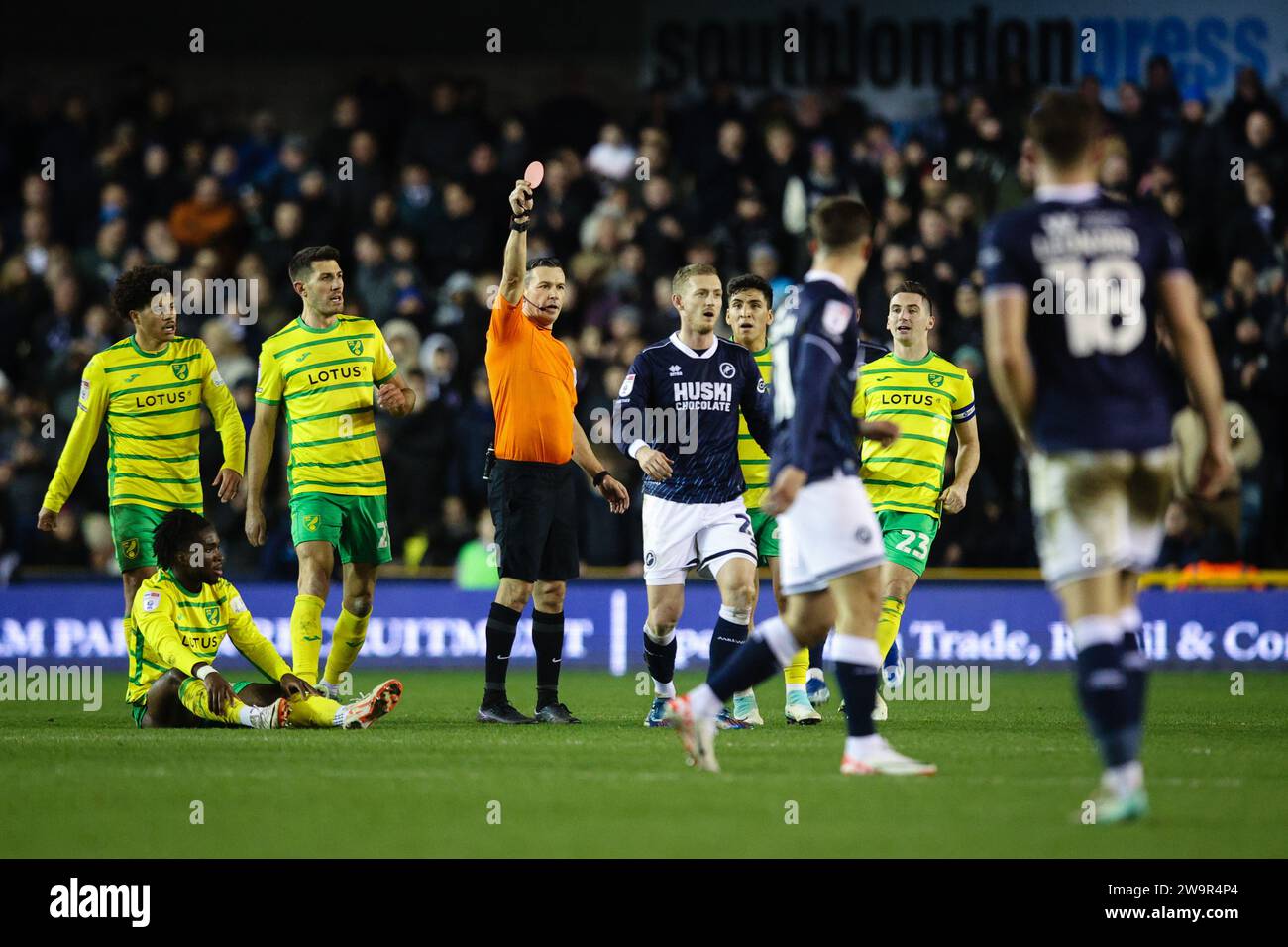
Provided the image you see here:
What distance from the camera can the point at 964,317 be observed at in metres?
16.2

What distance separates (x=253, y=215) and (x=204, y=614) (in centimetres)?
1025

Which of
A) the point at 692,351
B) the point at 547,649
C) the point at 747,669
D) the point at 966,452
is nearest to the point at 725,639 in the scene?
the point at 547,649

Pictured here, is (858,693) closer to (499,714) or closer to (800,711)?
(800,711)

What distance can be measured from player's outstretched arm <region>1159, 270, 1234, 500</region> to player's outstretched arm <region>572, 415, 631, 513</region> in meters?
4.08

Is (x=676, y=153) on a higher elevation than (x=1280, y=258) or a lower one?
higher

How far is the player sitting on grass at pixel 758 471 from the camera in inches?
398

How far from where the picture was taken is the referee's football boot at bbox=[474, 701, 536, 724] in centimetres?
1002

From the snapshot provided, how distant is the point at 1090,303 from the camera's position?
6.09m

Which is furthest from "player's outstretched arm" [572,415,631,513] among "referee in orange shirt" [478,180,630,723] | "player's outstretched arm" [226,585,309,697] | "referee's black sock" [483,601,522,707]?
"player's outstretched arm" [226,585,309,697]

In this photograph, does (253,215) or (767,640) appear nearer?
(767,640)

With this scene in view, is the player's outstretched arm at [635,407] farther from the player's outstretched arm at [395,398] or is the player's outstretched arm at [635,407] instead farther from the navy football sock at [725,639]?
the player's outstretched arm at [395,398]

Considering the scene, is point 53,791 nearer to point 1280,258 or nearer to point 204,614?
point 204,614

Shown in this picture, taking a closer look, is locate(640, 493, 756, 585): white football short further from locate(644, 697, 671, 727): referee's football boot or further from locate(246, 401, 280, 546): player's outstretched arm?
locate(246, 401, 280, 546): player's outstretched arm
